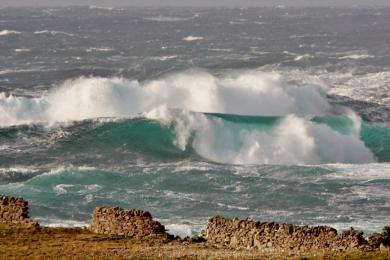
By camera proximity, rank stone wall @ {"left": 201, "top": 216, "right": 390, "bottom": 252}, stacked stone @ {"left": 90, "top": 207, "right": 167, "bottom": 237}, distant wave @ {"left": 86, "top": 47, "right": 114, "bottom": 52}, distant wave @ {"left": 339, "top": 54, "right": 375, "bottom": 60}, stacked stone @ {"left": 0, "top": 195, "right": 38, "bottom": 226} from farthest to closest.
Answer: distant wave @ {"left": 86, "top": 47, "right": 114, "bottom": 52}, distant wave @ {"left": 339, "top": 54, "right": 375, "bottom": 60}, stacked stone @ {"left": 0, "top": 195, "right": 38, "bottom": 226}, stacked stone @ {"left": 90, "top": 207, "right": 167, "bottom": 237}, stone wall @ {"left": 201, "top": 216, "right": 390, "bottom": 252}

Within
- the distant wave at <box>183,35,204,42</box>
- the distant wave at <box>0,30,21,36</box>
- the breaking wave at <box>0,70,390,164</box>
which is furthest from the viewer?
the distant wave at <box>0,30,21,36</box>

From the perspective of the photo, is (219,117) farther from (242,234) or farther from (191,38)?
(191,38)

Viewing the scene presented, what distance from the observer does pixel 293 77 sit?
67750mm

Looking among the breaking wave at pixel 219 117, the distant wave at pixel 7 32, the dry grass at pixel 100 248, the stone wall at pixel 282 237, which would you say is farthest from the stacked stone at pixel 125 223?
the distant wave at pixel 7 32

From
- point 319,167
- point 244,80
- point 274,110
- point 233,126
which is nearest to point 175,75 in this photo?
point 244,80

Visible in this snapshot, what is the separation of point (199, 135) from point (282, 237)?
83.2 feet

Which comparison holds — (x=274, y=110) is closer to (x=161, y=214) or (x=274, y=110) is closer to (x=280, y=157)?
(x=280, y=157)

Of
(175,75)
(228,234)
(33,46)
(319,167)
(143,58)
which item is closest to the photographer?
(228,234)

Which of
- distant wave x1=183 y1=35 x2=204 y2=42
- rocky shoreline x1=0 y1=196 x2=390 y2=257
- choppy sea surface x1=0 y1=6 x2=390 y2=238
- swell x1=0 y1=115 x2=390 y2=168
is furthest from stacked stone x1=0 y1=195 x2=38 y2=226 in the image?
distant wave x1=183 y1=35 x2=204 y2=42

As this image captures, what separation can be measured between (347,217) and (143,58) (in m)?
56.3

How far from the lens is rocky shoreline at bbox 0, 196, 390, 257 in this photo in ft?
58.5

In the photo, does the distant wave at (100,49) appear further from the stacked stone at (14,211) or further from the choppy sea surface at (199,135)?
the stacked stone at (14,211)

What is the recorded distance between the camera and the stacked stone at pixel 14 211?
2195 cm

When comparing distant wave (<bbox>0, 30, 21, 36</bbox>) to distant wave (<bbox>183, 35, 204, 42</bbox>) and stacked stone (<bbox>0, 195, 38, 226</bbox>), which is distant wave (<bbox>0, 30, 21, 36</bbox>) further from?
stacked stone (<bbox>0, 195, 38, 226</bbox>)
